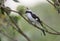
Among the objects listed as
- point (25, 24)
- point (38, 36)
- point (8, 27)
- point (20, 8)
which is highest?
point (20, 8)

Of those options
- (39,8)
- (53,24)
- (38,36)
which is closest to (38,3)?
(39,8)

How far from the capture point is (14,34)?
95 centimetres

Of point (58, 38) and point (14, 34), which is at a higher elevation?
point (14, 34)

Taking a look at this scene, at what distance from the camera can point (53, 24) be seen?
160 cm

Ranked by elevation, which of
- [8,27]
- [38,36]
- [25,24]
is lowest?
[38,36]

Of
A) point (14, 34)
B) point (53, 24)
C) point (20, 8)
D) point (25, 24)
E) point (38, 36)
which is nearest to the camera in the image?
point (20, 8)

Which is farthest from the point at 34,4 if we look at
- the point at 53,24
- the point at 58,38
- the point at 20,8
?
the point at 20,8

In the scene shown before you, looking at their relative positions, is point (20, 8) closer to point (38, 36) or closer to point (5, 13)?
point (5, 13)

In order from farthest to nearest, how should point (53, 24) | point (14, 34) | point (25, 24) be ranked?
point (53, 24), point (25, 24), point (14, 34)

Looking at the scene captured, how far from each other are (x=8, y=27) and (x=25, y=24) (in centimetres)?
44

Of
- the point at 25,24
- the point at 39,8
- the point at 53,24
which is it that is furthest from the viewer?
the point at 39,8

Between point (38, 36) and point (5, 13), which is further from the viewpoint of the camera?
point (38, 36)

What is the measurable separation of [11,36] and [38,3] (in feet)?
2.74

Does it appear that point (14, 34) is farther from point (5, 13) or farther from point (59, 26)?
point (59, 26)
